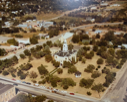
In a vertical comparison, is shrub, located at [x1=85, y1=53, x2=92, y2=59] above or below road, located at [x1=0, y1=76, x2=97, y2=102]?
above

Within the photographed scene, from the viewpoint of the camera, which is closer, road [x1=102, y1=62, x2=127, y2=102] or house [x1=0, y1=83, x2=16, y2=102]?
house [x1=0, y1=83, x2=16, y2=102]

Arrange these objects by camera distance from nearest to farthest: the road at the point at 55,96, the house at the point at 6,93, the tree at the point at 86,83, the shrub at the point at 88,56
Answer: the house at the point at 6,93 < the road at the point at 55,96 < the tree at the point at 86,83 < the shrub at the point at 88,56

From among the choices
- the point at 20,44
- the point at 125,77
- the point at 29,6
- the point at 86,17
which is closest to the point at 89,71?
the point at 125,77

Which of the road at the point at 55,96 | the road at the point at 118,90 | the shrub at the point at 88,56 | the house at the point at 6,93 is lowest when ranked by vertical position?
the road at the point at 55,96

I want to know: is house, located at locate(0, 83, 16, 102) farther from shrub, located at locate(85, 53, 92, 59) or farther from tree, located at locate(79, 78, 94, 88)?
shrub, located at locate(85, 53, 92, 59)

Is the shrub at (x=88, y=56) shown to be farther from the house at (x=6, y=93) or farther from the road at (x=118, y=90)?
the house at (x=6, y=93)

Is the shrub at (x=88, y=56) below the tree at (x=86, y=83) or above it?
above

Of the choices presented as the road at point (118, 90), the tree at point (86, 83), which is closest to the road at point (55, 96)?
the road at point (118, 90)

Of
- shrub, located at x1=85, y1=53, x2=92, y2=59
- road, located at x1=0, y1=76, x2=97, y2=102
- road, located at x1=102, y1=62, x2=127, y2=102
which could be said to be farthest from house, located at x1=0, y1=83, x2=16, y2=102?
shrub, located at x1=85, y1=53, x2=92, y2=59

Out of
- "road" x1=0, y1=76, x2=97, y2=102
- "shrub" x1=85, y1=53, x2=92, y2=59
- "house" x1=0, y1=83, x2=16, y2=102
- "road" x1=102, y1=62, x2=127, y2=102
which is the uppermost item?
"shrub" x1=85, y1=53, x2=92, y2=59

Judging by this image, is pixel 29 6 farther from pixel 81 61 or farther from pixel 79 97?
pixel 79 97
